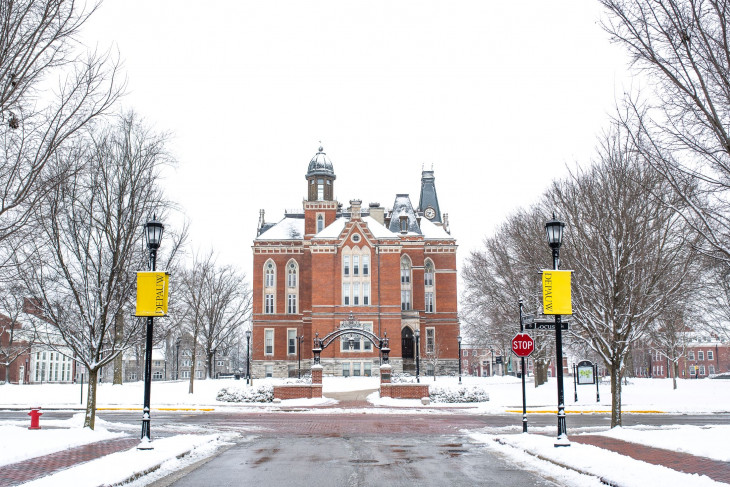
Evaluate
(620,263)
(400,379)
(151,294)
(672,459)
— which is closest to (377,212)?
(400,379)

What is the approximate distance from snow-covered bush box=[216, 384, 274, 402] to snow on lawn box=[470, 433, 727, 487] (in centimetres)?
2155

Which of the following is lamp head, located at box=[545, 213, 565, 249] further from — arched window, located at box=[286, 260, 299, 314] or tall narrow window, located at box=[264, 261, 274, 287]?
tall narrow window, located at box=[264, 261, 274, 287]

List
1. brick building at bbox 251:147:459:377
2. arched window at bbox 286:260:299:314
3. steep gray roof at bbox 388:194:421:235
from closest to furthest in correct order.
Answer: brick building at bbox 251:147:459:377
arched window at bbox 286:260:299:314
steep gray roof at bbox 388:194:421:235

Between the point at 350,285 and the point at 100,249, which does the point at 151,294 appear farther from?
the point at 350,285

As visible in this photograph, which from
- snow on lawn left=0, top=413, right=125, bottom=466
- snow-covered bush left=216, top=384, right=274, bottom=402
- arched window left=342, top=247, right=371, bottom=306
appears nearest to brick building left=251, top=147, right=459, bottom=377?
arched window left=342, top=247, right=371, bottom=306

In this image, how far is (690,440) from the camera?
50.7ft

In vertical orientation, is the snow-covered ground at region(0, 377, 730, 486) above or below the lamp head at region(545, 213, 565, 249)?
below

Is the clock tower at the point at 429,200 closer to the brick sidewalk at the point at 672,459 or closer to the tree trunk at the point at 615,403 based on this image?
the tree trunk at the point at 615,403

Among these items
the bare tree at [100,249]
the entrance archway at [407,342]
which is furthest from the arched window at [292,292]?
the bare tree at [100,249]

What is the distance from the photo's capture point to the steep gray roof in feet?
223

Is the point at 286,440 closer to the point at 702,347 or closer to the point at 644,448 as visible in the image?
the point at 644,448

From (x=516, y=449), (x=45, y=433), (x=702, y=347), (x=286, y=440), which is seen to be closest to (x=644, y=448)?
(x=516, y=449)

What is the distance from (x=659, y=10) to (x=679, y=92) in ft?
5.24

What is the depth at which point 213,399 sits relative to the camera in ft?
126
